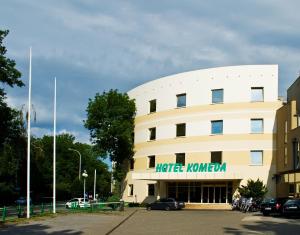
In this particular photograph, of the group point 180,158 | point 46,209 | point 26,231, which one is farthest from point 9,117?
point 180,158

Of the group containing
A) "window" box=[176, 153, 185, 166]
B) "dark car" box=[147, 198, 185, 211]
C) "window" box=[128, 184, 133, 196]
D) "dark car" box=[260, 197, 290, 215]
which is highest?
"window" box=[176, 153, 185, 166]

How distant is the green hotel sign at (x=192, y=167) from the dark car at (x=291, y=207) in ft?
56.1

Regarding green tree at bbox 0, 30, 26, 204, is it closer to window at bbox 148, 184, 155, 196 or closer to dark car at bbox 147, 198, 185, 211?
dark car at bbox 147, 198, 185, 211

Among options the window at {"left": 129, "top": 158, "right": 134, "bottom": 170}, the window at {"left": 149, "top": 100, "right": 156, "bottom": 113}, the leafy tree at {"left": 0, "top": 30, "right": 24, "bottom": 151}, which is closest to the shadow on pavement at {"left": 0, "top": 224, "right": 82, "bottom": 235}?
the leafy tree at {"left": 0, "top": 30, "right": 24, "bottom": 151}

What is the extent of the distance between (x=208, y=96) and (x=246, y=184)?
1036 cm

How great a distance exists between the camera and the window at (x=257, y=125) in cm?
5632

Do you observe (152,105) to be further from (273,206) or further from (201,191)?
(273,206)

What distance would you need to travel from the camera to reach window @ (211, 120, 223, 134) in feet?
189

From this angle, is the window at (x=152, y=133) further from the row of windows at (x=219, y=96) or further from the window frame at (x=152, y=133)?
the row of windows at (x=219, y=96)

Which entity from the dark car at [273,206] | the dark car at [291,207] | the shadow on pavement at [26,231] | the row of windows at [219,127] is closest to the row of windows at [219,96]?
the row of windows at [219,127]

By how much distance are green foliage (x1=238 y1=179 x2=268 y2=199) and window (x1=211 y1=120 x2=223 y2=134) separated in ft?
21.9

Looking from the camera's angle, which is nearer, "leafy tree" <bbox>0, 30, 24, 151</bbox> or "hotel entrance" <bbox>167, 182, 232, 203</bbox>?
"leafy tree" <bbox>0, 30, 24, 151</bbox>

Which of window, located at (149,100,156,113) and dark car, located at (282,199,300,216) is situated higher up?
window, located at (149,100,156,113)

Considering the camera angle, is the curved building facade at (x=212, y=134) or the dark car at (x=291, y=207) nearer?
the dark car at (x=291, y=207)
